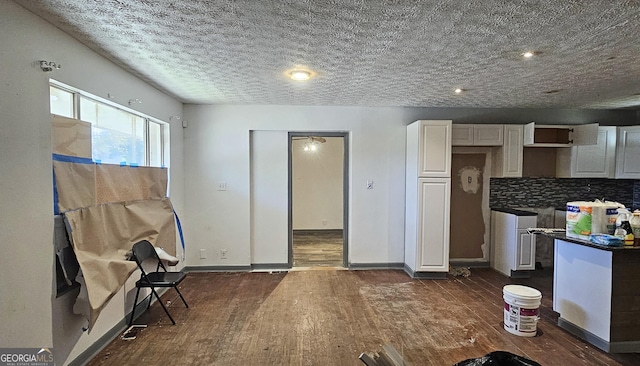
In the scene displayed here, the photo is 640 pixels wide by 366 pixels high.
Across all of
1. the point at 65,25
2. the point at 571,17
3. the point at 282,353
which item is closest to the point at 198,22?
the point at 65,25

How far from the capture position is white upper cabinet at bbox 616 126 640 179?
4449mm

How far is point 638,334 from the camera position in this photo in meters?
2.55

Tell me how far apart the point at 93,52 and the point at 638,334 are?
480cm

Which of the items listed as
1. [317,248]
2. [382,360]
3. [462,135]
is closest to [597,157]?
[462,135]

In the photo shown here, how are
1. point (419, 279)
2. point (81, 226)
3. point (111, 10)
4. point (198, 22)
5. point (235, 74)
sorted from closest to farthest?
point (111, 10)
point (198, 22)
point (81, 226)
point (235, 74)
point (419, 279)

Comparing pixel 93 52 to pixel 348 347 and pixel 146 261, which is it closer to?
pixel 146 261

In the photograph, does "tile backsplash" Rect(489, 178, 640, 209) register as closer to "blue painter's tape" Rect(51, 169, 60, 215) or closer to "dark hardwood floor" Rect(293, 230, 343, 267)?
"dark hardwood floor" Rect(293, 230, 343, 267)

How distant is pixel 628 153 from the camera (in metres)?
4.50

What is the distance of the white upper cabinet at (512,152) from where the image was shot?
4.54 m

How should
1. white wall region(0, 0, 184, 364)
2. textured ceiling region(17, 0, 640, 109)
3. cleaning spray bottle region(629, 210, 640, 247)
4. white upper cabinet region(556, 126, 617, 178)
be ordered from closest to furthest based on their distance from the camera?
white wall region(0, 0, 184, 364), textured ceiling region(17, 0, 640, 109), cleaning spray bottle region(629, 210, 640, 247), white upper cabinet region(556, 126, 617, 178)

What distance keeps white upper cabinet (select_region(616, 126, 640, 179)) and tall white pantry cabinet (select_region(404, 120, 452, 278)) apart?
2.56 metres

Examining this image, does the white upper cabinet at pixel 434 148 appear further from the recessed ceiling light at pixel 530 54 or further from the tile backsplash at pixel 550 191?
the recessed ceiling light at pixel 530 54

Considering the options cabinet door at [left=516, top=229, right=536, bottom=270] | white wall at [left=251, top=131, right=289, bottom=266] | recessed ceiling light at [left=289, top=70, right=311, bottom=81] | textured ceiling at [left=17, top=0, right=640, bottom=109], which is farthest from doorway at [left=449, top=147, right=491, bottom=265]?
recessed ceiling light at [left=289, top=70, right=311, bottom=81]

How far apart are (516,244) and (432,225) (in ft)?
3.88
